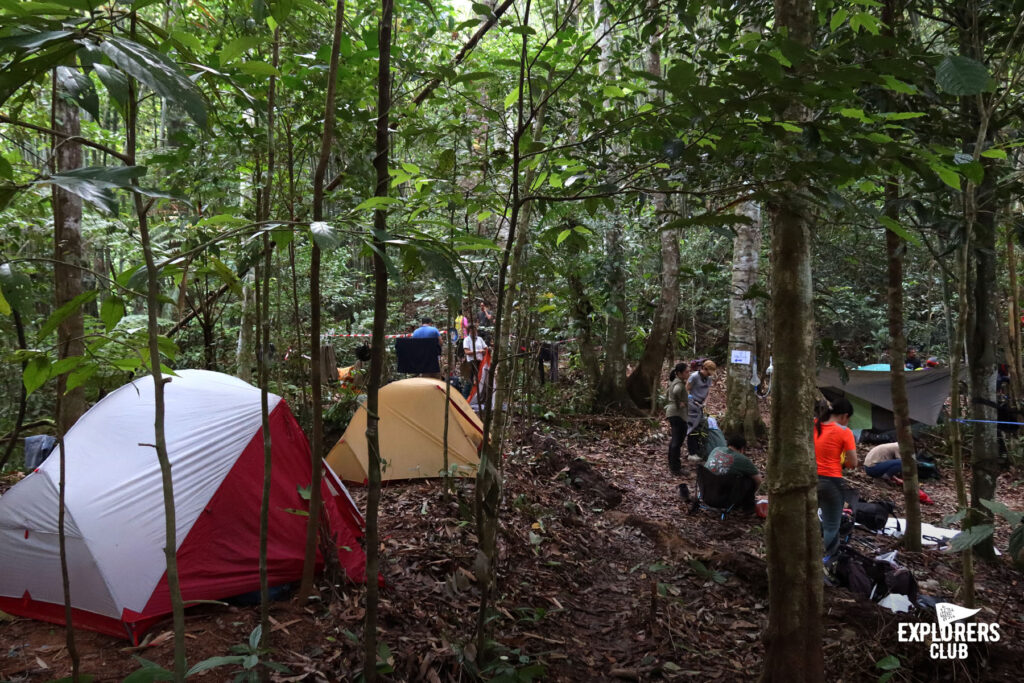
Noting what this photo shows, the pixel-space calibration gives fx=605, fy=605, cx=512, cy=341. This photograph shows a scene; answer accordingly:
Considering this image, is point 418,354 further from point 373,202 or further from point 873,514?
point 373,202

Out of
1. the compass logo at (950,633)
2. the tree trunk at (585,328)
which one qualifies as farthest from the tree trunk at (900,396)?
the tree trunk at (585,328)

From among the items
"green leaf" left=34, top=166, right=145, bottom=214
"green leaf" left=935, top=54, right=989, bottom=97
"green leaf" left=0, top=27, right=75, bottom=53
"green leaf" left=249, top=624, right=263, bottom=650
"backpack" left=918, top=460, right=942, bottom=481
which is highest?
"green leaf" left=935, top=54, right=989, bottom=97

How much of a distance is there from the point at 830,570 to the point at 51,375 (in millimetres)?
5170

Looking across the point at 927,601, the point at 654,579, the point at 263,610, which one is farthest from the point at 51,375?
the point at 927,601

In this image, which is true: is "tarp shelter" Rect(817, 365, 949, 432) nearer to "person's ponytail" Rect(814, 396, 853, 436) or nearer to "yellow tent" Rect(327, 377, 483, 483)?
"person's ponytail" Rect(814, 396, 853, 436)

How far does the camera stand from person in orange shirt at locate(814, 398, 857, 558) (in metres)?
4.98

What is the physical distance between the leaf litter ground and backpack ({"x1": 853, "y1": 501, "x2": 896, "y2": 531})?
23 centimetres

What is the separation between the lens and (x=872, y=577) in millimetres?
4379

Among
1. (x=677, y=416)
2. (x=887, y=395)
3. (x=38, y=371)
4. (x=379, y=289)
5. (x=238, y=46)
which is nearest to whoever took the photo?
(x=238, y=46)

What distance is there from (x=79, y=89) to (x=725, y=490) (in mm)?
6067

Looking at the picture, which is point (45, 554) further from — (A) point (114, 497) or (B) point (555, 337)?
(B) point (555, 337)

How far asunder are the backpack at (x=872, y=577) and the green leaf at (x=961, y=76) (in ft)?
12.4

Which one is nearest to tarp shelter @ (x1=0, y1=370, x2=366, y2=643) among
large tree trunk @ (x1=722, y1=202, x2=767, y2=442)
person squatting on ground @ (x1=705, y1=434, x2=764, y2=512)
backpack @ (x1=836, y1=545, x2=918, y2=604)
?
backpack @ (x1=836, y1=545, x2=918, y2=604)

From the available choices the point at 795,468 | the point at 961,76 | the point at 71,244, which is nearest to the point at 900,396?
the point at 795,468
